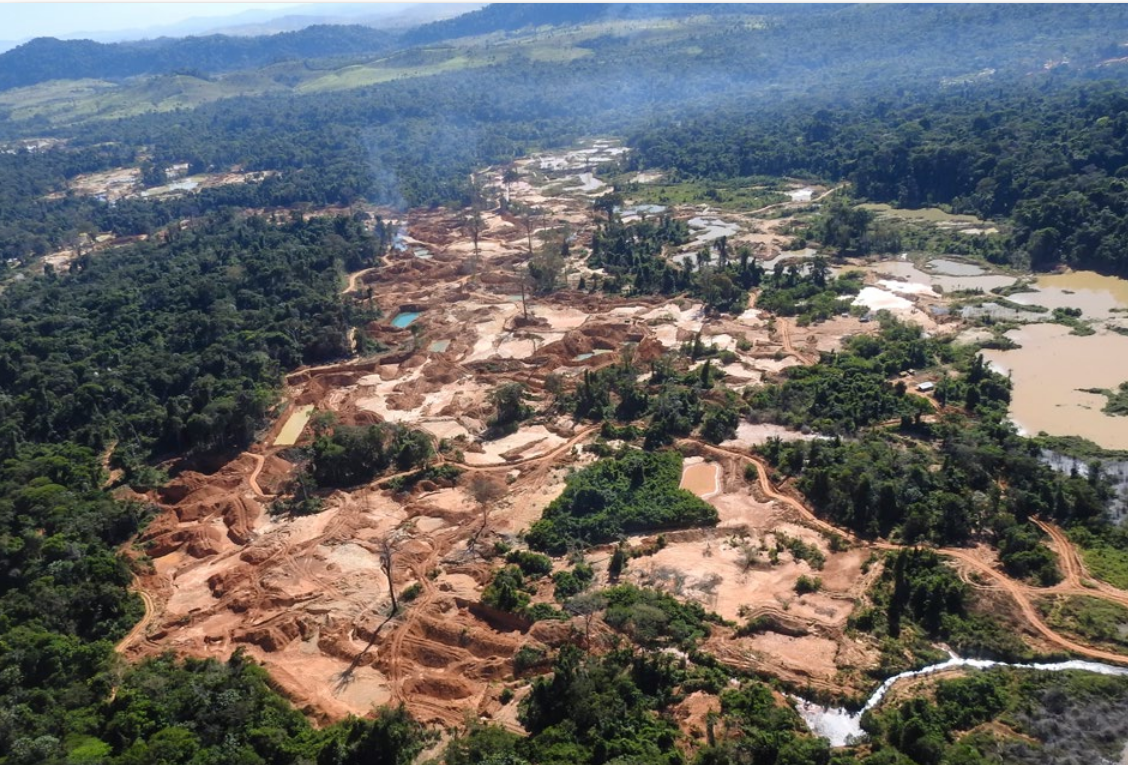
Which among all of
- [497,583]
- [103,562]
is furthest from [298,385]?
[497,583]

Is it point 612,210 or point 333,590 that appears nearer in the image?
point 333,590

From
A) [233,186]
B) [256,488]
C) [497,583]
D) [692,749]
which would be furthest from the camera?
[233,186]

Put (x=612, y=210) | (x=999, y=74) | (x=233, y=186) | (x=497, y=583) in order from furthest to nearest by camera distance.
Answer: (x=999, y=74)
(x=233, y=186)
(x=612, y=210)
(x=497, y=583)

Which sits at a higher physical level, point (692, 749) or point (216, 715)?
point (216, 715)

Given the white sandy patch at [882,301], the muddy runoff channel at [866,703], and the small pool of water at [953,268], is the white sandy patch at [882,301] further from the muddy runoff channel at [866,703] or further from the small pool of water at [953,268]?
the muddy runoff channel at [866,703]

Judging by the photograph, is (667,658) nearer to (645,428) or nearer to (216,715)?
(216,715)

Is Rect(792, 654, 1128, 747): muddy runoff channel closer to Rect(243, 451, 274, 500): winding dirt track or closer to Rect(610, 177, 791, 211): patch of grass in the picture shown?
Rect(243, 451, 274, 500): winding dirt track

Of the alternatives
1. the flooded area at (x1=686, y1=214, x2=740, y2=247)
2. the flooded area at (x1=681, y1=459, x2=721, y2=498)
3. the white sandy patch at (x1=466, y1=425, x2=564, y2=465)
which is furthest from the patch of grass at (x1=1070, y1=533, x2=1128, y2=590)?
the flooded area at (x1=686, y1=214, x2=740, y2=247)

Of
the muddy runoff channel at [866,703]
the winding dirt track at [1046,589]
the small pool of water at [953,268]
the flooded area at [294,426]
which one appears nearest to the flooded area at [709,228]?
the small pool of water at [953,268]
